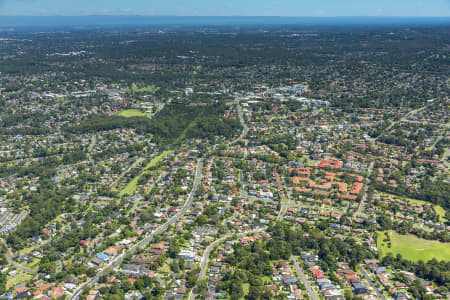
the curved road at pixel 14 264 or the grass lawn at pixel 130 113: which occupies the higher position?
the grass lawn at pixel 130 113

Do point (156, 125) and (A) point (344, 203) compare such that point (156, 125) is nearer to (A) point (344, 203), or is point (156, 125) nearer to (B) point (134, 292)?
(A) point (344, 203)

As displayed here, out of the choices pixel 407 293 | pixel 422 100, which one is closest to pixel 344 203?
pixel 407 293

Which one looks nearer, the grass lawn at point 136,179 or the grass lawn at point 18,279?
the grass lawn at point 18,279

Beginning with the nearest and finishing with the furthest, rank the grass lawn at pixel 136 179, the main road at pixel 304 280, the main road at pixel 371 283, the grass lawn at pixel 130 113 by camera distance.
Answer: the main road at pixel 371 283
the main road at pixel 304 280
the grass lawn at pixel 136 179
the grass lawn at pixel 130 113

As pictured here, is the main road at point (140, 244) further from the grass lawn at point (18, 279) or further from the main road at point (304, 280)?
the main road at point (304, 280)

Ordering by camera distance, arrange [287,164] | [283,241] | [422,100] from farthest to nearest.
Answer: [422,100] → [287,164] → [283,241]

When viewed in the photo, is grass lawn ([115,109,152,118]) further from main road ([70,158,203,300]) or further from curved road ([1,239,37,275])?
curved road ([1,239,37,275])

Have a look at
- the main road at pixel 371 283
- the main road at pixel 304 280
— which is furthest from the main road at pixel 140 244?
the main road at pixel 371 283

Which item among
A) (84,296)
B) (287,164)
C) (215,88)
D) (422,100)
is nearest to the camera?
(84,296)
